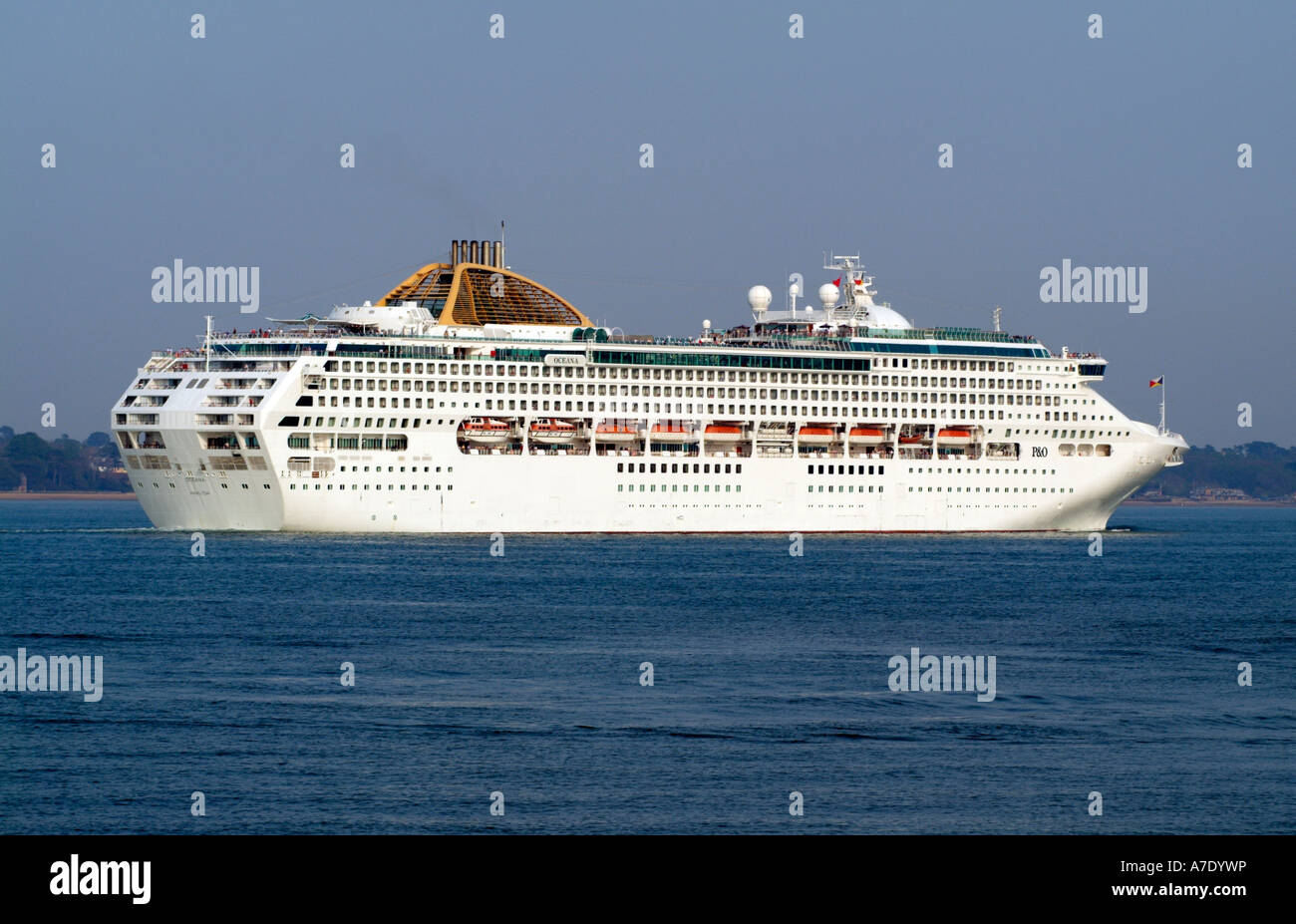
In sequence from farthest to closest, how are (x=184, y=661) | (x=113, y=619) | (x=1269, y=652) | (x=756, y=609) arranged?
(x=756, y=609)
(x=113, y=619)
(x=1269, y=652)
(x=184, y=661)

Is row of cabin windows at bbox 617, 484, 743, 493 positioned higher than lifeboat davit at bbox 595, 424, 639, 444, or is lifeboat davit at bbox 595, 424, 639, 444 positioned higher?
lifeboat davit at bbox 595, 424, 639, 444

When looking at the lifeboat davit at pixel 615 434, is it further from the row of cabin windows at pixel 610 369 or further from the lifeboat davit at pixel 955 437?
the lifeboat davit at pixel 955 437

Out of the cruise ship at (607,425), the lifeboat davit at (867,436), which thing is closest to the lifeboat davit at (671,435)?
the cruise ship at (607,425)

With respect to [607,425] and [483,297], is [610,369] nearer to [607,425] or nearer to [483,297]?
[607,425]

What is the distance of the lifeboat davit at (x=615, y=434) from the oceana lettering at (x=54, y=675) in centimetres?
4853

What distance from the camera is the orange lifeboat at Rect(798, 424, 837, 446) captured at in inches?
3770

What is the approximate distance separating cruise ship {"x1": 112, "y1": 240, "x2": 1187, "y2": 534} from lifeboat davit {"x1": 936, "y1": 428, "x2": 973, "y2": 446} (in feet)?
0.46

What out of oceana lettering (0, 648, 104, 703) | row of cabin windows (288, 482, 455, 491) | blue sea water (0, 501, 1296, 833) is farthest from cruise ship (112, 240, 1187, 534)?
oceana lettering (0, 648, 104, 703)

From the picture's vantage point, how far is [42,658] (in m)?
42.8

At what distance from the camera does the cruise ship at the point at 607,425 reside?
268ft

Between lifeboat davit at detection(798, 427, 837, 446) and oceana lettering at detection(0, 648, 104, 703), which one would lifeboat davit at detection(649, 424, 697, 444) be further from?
oceana lettering at detection(0, 648, 104, 703)
